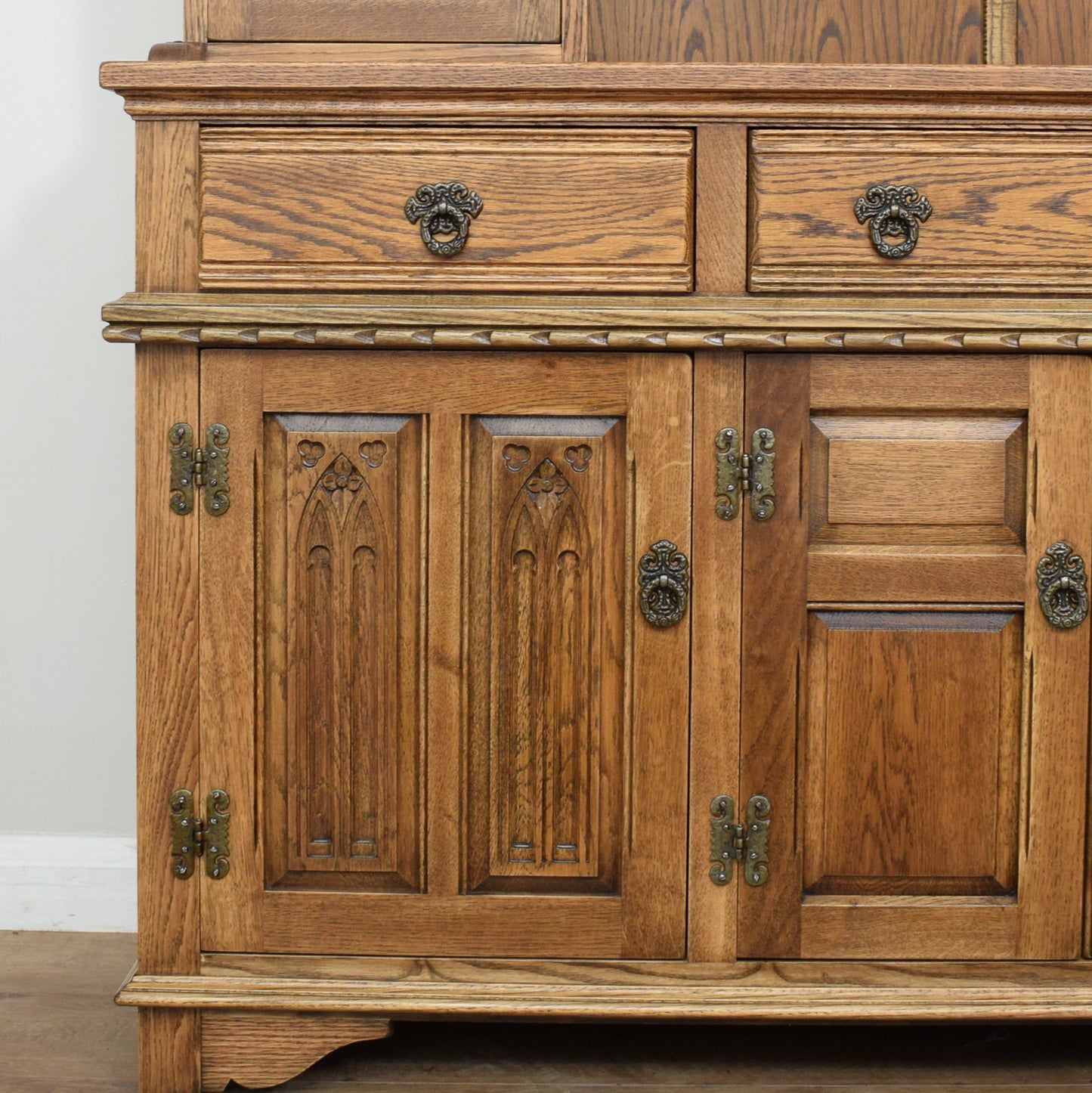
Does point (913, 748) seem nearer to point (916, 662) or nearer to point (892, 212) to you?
point (916, 662)

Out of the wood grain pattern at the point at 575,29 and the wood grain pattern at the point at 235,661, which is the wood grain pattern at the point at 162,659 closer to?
the wood grain pattern at the point at 235,661

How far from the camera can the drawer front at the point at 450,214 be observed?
1.35 meters

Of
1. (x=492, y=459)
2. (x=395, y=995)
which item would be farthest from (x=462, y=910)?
(x=492, y=459)

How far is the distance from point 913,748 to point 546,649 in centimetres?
44

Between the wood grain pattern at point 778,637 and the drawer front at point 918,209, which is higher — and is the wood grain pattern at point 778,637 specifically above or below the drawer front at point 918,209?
below

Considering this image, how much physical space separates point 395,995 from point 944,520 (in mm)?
842

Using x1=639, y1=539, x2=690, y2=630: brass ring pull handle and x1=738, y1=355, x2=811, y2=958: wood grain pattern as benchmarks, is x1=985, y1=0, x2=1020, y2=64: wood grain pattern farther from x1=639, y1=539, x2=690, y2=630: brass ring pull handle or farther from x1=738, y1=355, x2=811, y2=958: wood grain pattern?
x1=639, y1=539, x2=690, y2=630: brass ring pull handle

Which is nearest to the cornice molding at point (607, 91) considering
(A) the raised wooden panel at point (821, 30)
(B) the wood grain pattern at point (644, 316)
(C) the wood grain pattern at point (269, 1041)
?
(B) the wood grain pattern at point (644, 316)

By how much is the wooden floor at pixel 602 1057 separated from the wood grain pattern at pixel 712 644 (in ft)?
0.77

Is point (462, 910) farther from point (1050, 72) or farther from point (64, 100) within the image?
point (64, 100)

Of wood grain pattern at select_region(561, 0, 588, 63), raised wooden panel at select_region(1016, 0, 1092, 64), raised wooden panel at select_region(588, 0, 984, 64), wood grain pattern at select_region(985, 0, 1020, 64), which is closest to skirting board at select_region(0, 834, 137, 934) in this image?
wood grain pattern at select_region(561, 0, 588, 63)

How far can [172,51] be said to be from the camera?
135 centimetres

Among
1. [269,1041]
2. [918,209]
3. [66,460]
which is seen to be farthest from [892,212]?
[66,460]

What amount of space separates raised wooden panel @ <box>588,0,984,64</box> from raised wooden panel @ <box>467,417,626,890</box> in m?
0.70
